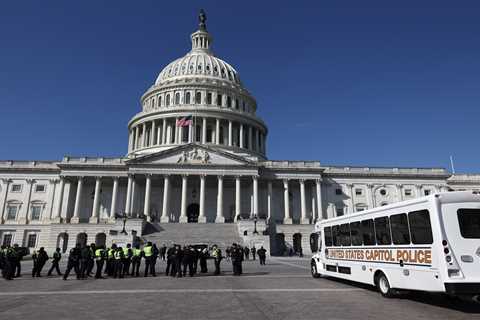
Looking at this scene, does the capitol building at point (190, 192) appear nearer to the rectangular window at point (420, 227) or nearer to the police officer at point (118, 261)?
the police officer at point (118, 261)

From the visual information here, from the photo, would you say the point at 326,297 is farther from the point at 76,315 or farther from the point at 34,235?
the point at 34,235

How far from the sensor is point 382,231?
1351 cm

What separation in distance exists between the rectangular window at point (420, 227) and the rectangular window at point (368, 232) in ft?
8.64

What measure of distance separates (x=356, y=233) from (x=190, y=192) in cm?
4951

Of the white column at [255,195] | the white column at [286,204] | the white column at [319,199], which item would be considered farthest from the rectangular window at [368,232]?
the white column at [319,199]

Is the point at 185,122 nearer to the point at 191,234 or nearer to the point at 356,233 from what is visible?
the point at 191,234

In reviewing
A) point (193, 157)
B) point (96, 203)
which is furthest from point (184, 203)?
point (96, 203)

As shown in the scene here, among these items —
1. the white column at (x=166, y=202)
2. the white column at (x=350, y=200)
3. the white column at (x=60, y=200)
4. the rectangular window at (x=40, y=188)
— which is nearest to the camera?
the white column at (x=166, y=202)

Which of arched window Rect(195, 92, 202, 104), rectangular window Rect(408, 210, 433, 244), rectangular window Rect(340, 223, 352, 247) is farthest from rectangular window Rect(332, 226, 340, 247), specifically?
arched window Rect(195, 92, 202, 104)

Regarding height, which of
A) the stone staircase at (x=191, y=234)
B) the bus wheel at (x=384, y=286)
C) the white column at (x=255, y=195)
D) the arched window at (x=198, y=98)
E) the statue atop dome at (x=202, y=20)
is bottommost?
the bus wheel at (x=384, y=286)

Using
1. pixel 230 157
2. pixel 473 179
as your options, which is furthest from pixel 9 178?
pixel 473 179

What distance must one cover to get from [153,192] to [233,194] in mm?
14491

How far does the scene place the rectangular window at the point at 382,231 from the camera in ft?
42.9

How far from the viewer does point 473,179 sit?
6994cm
